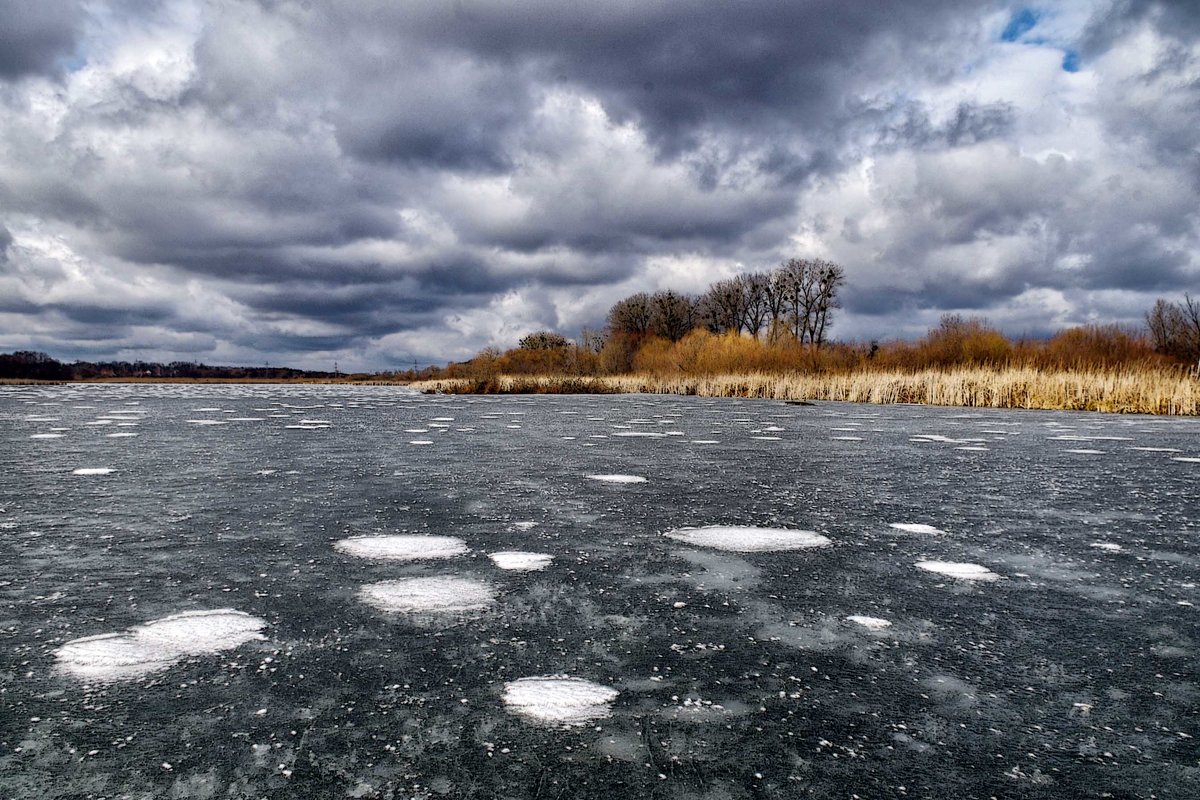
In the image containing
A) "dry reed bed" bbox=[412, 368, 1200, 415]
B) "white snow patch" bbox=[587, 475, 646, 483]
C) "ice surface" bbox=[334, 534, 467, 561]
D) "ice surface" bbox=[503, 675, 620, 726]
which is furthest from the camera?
"dry reed bed" bbox=[412, 368, 1200, 415]

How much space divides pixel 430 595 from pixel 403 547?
504mm

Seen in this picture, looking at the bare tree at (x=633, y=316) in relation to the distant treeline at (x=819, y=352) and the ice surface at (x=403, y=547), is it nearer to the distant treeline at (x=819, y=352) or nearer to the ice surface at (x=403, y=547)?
the distant treeline at (x=819, y=352)

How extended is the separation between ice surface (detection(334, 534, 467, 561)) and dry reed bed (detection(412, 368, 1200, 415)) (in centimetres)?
1347

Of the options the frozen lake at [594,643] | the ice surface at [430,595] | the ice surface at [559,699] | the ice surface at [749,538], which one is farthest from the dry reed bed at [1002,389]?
the ice surface at [559,699]

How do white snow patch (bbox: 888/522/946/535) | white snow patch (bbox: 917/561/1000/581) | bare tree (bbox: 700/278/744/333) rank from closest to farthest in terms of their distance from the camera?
1. white snow patch (bbox: 917/561/1000/581)
2. white snow patch (bbox: 888/522/946/535)
3. bare tree (bbox: 700/278/744/333)

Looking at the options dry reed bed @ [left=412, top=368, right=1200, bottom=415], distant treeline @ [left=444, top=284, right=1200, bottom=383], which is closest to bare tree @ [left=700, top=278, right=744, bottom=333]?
distant treeline @ [left=444, top=284, right=1200, bottom=383]

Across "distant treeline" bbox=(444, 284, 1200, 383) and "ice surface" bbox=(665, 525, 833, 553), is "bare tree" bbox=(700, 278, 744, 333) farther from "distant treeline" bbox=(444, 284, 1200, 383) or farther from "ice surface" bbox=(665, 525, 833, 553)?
"ice surface" bbox=(665, 525, 833, 553)

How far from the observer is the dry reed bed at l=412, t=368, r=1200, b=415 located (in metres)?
11.8

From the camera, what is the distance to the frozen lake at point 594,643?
3.08 feet

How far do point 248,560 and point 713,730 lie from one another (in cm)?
150

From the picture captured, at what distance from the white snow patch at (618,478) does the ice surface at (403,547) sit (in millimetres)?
1400

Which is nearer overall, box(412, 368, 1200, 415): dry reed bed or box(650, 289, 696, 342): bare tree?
box(412, 368, 1200, 415): dry reed bed

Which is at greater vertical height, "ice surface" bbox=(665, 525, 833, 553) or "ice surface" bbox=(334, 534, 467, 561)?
"ice surface" bbox=(665, 525, 833, 553)

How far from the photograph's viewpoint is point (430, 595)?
5.42ft
